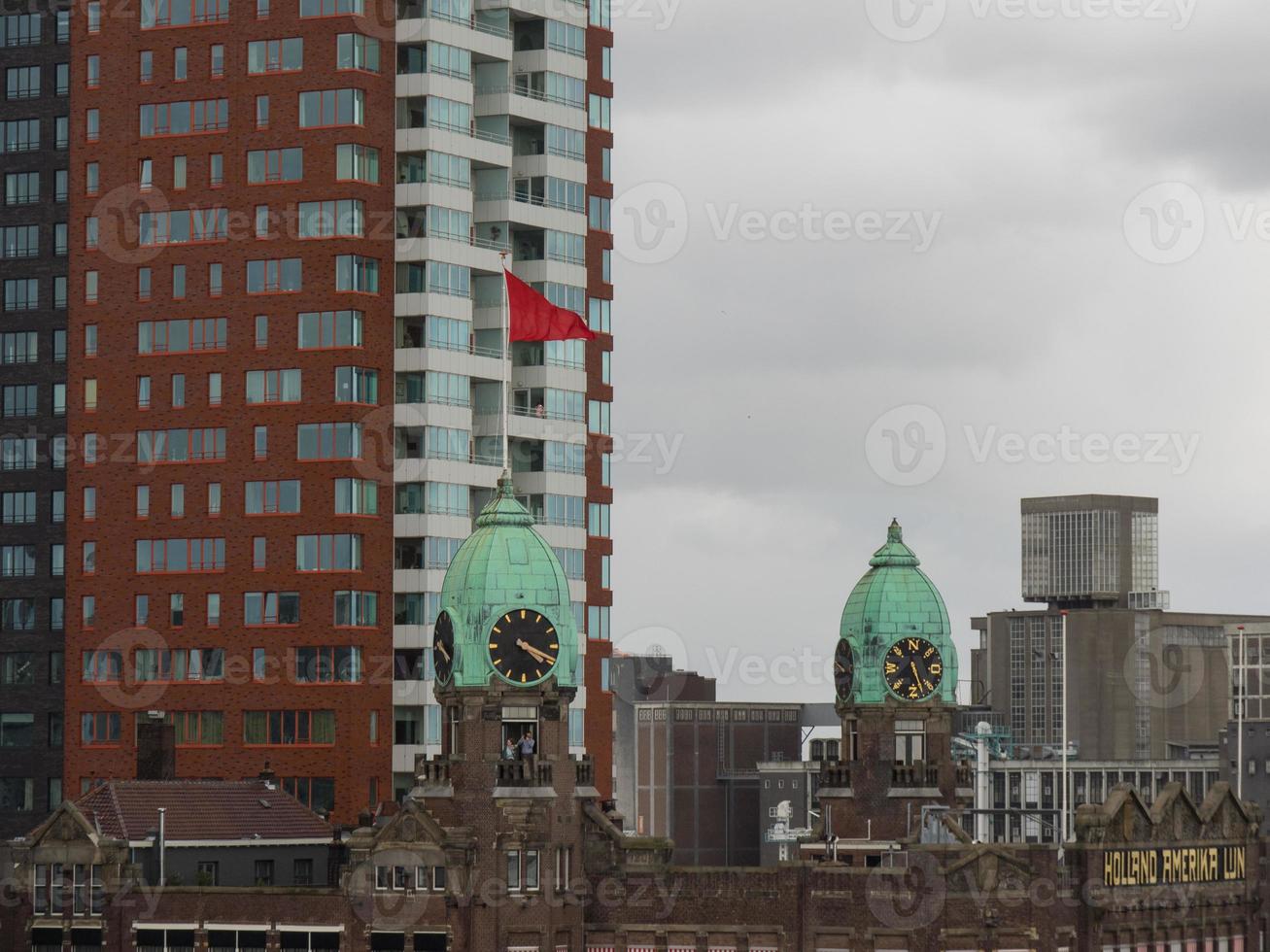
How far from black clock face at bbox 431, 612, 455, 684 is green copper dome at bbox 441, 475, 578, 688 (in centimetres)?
31

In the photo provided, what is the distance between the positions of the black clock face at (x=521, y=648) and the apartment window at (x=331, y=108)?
63.6m

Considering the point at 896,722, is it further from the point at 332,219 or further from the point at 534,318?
the point at 332,219

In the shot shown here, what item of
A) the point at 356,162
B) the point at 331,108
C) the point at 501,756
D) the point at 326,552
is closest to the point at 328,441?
the point at 326,552

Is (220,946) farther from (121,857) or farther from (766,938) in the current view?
(766,938)

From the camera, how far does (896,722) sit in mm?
148375

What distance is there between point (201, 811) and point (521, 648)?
2864 centimetres

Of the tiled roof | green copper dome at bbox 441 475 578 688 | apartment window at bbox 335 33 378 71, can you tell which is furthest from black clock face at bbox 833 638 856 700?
apartment window at bbox 335 33 378 71

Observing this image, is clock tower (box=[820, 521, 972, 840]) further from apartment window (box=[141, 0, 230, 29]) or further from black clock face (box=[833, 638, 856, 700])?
apartment window (box=[141, 0, 230, 29])

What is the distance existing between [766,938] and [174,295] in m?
72.5

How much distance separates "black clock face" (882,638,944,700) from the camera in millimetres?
148500

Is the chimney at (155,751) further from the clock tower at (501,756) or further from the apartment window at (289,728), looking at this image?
the clock tower at (501,756)

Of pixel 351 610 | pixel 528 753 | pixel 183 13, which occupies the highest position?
pixel 183 13

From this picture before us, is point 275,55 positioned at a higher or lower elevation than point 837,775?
higher

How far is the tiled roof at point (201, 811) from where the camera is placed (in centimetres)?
14950
